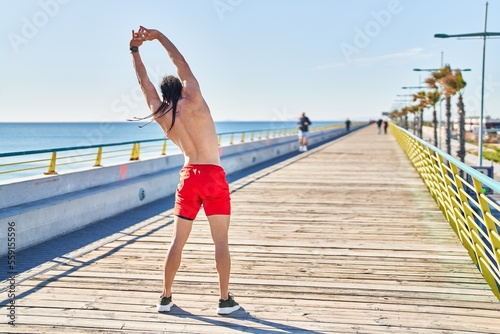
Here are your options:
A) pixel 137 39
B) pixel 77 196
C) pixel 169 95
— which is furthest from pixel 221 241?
pixel 77 196

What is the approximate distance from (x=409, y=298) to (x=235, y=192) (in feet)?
24.9

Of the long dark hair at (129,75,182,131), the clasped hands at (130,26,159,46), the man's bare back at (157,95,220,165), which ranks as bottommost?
the man's bare back at (157,95,220,165)

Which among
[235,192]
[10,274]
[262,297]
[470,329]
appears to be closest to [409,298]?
[470,329]

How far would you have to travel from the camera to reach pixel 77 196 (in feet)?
28.9

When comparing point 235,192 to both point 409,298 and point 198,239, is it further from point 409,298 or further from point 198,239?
point 409,298

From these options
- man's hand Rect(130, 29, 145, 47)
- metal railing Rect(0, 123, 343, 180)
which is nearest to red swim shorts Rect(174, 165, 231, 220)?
man's hand Rect(130, 29, 145, 47)

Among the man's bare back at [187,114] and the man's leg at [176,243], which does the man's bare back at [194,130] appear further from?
the man's leg at [176,243]

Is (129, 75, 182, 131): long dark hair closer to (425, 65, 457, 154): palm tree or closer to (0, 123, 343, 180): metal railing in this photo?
(0, 123, 343, 180): metal railing

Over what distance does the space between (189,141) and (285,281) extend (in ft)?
6.51

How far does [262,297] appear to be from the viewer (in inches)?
197

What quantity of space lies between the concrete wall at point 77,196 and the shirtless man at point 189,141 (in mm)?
3425

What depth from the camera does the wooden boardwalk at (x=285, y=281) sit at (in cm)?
437

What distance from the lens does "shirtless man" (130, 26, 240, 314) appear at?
4.21m

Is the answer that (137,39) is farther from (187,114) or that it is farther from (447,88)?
(447,88)
